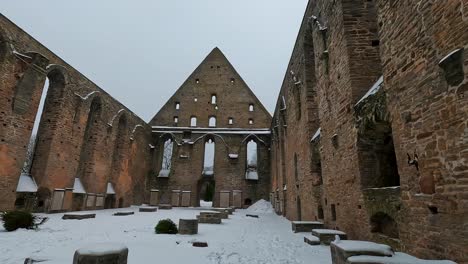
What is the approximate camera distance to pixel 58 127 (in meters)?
14.5

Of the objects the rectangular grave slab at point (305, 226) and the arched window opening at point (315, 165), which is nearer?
the rectangular grave slab at point (305, 226)

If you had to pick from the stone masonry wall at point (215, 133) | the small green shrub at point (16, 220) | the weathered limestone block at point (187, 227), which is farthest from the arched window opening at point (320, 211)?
the stone masonry wall at point (215, 133)

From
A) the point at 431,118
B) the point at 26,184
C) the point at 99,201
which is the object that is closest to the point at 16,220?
the point at 26,184

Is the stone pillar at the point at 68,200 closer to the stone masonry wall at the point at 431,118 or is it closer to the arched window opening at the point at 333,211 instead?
the arched window opening at the point at 333,211

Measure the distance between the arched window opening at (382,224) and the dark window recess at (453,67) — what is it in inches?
124

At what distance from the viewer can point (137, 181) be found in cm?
2286

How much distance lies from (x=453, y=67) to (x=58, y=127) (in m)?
16.5

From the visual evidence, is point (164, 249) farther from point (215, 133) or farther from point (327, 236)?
point (215, 133)

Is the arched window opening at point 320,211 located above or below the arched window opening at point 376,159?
below

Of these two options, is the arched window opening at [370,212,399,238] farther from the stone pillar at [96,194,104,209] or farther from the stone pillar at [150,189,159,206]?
the stone pillar at [150,189,159,206]

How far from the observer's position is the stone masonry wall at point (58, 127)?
38.2ft

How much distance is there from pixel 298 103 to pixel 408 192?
30.3ft

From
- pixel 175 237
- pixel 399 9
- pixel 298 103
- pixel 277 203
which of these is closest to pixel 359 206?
pixel 399 9

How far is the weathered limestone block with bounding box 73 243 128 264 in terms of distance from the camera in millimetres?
3303
